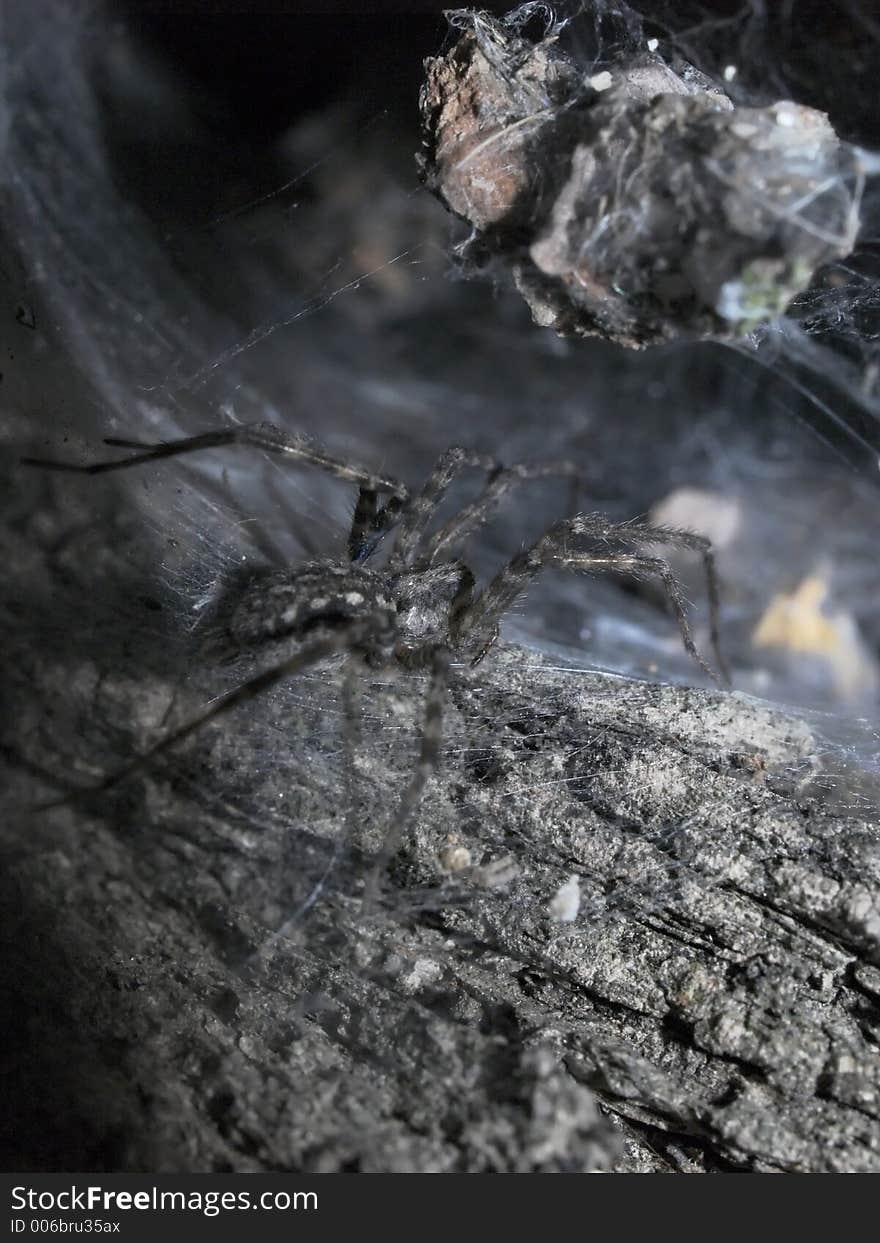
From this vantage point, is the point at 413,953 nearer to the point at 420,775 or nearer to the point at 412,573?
the point at 420,775

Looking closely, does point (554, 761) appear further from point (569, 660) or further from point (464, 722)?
point (569, 660)

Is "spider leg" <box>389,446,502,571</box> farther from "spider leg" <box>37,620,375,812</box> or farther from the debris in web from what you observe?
→ "spider leg" <box>37,620,375,812</box>

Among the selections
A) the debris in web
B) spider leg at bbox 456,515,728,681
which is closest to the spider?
spider leg at bbox 456,515,728,681

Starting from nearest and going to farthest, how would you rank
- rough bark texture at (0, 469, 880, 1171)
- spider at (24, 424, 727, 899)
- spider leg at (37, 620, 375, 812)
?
rough bark texture at (0, 469, 880, 1171), spider leg at (37, 620, 375, 812), spider at (24, 424, 727, 899)

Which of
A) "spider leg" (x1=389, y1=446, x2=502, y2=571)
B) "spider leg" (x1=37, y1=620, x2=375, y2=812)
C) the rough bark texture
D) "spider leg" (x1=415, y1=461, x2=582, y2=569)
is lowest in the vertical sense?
the rough bark texture

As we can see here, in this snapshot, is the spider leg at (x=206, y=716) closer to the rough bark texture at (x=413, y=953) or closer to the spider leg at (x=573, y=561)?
the rough bark texture at (x=413, y=953)

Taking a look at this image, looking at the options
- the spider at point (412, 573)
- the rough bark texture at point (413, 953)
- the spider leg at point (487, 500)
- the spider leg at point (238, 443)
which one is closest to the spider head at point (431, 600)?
the spider at point (412, 573)
